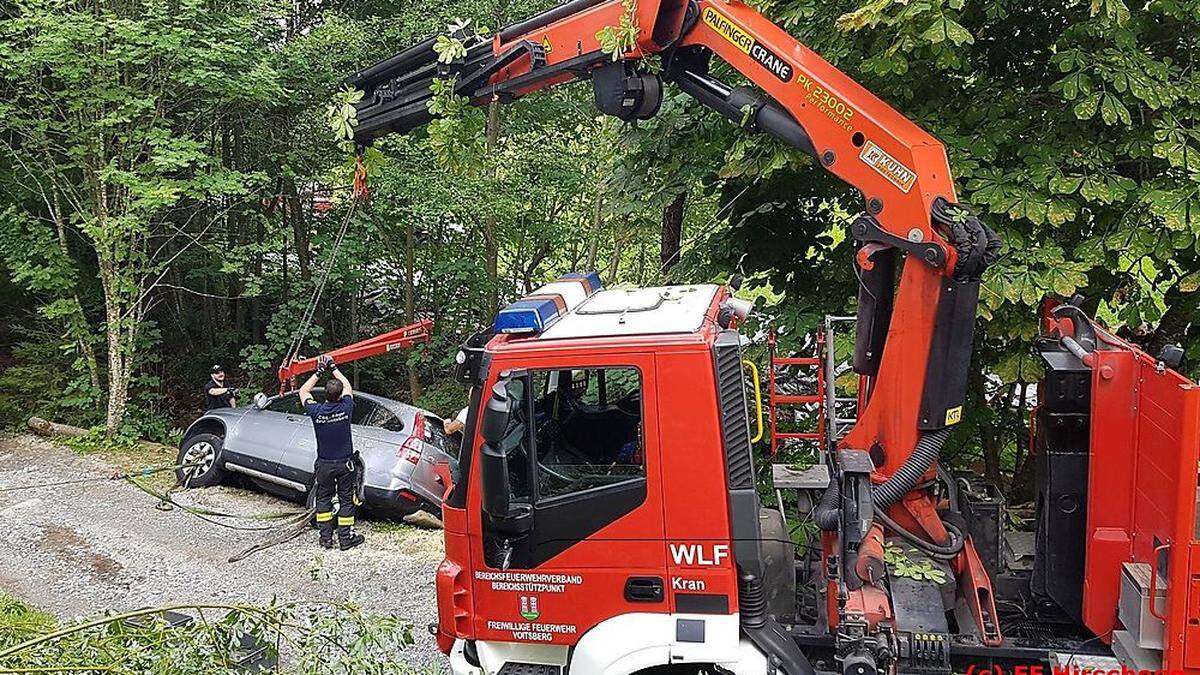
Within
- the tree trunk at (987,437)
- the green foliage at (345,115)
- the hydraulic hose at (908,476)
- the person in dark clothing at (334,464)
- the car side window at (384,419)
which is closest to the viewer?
the hydraulic hose at (908,476)

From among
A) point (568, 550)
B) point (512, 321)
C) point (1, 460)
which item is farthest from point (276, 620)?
point (1, 460)

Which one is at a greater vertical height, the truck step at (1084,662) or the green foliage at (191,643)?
the green foliage at (191,643)

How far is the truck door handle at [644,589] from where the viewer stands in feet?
13.3

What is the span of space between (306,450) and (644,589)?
251 inches

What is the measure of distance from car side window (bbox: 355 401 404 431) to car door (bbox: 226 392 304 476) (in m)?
0.70

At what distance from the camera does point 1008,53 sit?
622 cm

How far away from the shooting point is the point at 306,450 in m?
9.50

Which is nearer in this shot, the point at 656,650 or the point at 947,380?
the point at 656,650

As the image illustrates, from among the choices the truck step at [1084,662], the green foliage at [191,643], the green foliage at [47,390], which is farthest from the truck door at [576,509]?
the green foliage at [47,390]

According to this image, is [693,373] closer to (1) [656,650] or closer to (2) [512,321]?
(2) [512,321]

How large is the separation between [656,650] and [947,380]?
1.95 m

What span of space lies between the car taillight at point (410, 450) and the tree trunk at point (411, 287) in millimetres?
4265

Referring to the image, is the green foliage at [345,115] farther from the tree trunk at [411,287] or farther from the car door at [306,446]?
the tree trunk at [411,287]

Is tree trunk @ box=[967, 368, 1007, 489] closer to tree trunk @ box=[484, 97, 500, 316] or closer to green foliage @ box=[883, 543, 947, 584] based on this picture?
green foliage @ box=[883, 543, 947, 584]
